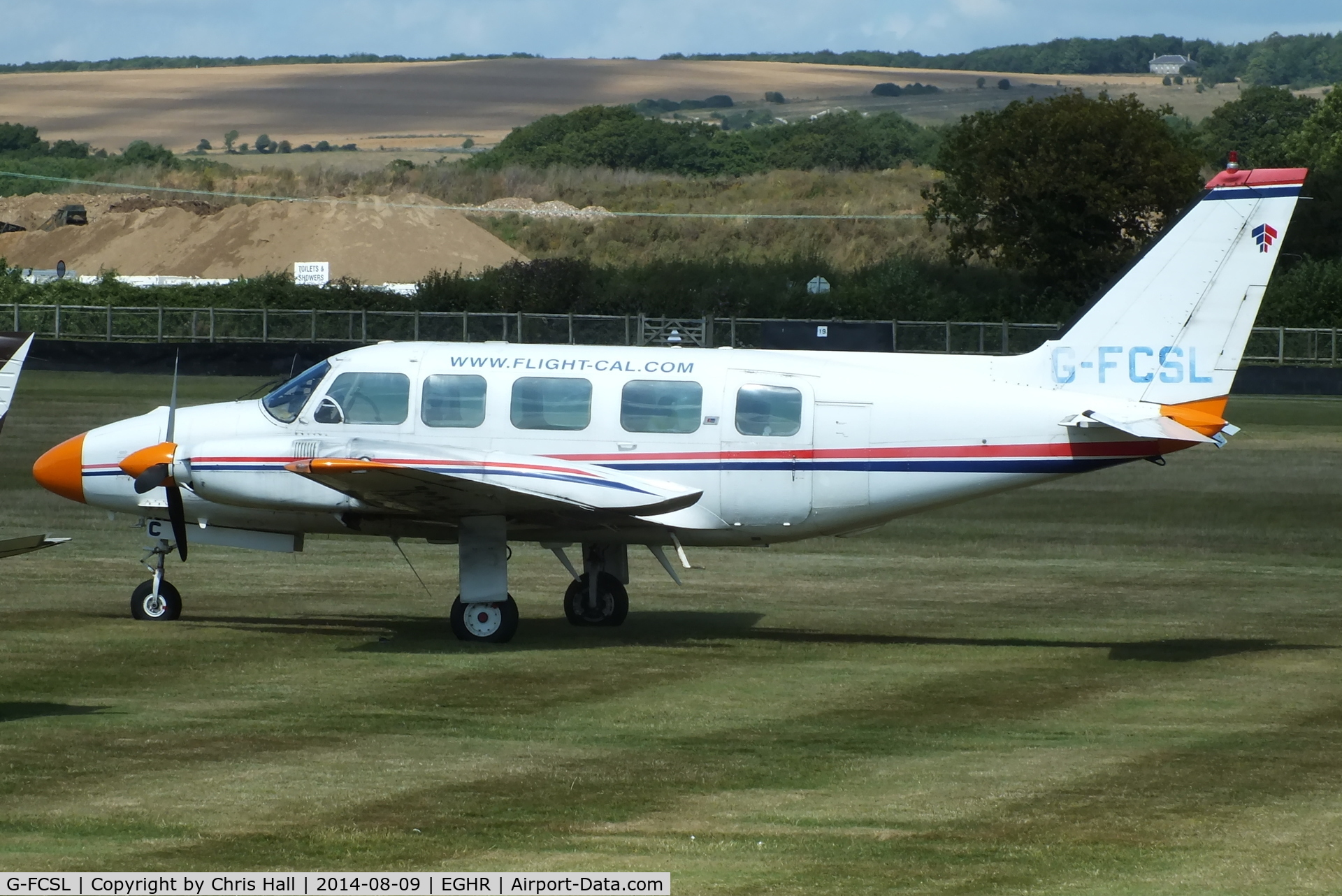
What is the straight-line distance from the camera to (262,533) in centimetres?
1897

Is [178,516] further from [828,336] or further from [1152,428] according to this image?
[828,336]

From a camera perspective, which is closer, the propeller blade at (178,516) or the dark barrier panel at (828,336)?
the propeller blade at (178,516)

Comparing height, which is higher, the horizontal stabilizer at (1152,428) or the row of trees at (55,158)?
the row of trees at (55,158)

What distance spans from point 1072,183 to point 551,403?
2295 inches

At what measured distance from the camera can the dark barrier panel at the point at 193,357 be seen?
182 ft

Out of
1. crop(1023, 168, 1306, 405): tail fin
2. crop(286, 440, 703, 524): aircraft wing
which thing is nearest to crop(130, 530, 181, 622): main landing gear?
crop(286, 440, 703, 524): aircraft wing

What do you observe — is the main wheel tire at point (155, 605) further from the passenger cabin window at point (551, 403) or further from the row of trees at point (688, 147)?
the row of trees at point (688, 147)

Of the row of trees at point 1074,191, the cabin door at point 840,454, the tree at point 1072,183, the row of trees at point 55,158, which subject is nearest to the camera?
the cabin door at point 840,454

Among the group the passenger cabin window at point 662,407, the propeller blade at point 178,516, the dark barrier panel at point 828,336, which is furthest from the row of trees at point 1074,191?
the propeller blade at point 178,516

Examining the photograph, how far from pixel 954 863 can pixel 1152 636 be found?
9.83 metres

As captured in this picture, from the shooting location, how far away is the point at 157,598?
61.0ft

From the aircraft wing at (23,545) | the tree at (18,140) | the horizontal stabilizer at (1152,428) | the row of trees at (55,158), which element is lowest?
the aircraft wing at (23,545)

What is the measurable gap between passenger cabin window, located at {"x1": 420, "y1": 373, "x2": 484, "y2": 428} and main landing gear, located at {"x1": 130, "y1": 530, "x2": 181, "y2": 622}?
3.07m

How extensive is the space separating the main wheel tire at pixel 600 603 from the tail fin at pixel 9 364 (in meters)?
8.94
